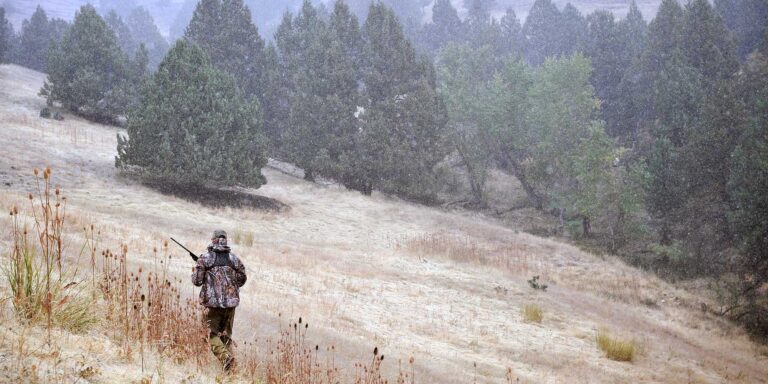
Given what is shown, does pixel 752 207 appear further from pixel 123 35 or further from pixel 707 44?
pixel 123 35

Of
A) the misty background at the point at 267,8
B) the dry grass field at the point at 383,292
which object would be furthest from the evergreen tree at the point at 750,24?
the misty background at the point at 267,8

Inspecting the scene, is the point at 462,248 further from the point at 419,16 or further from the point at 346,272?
the point at 419,16

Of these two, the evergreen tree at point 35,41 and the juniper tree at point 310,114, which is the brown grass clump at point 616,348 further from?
the evergreen tree at point 35,41

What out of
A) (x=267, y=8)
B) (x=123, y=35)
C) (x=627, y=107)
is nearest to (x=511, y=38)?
(x=627, y=107)

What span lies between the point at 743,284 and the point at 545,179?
1539 centimetres

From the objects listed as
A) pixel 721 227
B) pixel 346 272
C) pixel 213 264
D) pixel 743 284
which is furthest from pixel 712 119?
pixel 213 264

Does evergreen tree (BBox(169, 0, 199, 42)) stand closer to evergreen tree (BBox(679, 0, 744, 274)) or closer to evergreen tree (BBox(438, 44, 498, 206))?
evergreen tree (BBox(438, 44, 498, 206))

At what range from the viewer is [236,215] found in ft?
79.1

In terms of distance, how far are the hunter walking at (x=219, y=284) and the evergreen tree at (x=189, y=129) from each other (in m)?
18.0

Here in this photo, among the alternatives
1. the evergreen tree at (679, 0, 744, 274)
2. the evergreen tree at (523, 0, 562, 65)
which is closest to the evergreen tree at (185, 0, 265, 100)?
the evergreen tree at (679, 0, 744, 274)

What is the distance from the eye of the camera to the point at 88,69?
3531cm

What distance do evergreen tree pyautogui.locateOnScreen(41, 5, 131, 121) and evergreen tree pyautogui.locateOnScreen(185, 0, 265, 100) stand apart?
556cm

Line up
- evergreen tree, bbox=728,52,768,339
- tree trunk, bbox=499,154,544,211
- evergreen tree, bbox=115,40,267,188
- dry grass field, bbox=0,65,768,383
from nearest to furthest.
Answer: dry grass field, bbox=0,65,768,383 → evergreen tree, bbox=728,52,768,339 → evergreen tree, bbox=115,40,267,188 → tree trunk, bbox=499,154,544,211

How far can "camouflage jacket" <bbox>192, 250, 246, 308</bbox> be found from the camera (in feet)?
22.8
